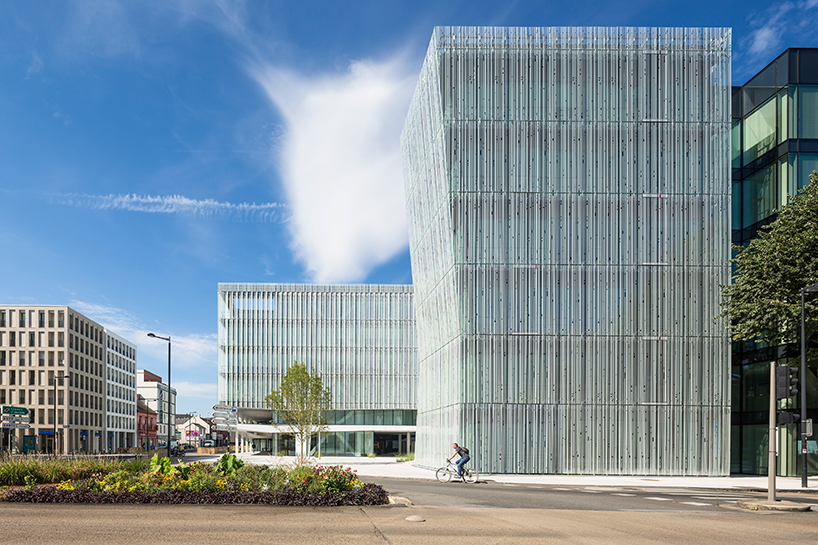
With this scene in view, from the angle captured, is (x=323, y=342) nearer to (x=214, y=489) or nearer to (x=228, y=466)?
(x=228, y=466)

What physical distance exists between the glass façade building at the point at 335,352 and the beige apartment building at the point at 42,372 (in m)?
34.3

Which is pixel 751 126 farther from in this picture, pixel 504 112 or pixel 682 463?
pixel 682 463

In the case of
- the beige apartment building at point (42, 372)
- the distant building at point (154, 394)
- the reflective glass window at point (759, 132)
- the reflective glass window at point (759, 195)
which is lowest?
the distant building at point (154, 394)

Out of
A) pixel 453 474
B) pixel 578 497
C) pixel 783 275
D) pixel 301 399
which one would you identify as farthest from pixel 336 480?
pixel 301 399

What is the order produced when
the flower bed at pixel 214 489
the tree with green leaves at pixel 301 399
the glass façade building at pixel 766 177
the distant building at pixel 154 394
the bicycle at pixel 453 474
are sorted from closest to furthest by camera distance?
the flower bed at pixel 214 489
the bicycle at pixel 453 474
the glass façade building at pixel 766 177
the tree with green leaves at pixel 301 399
the distant building at pixel 154 394

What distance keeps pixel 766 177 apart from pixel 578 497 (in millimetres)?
22074

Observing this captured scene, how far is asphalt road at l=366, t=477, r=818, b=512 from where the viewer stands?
1814 centimetres

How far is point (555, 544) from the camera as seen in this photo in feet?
36.6

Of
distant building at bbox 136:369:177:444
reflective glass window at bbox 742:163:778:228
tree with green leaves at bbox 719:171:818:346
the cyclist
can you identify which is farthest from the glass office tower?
distant building at bbox 136:369:177:444

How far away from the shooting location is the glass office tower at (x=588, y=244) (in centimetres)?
3328

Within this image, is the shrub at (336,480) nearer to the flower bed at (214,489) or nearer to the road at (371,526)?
the flower bed at (214,489)

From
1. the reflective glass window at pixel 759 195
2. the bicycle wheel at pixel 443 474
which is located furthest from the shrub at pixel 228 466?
the reflective glass window at pixel 759 195

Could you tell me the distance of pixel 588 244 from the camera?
112 ft

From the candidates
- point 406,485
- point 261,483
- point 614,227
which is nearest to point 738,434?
point 614,227
